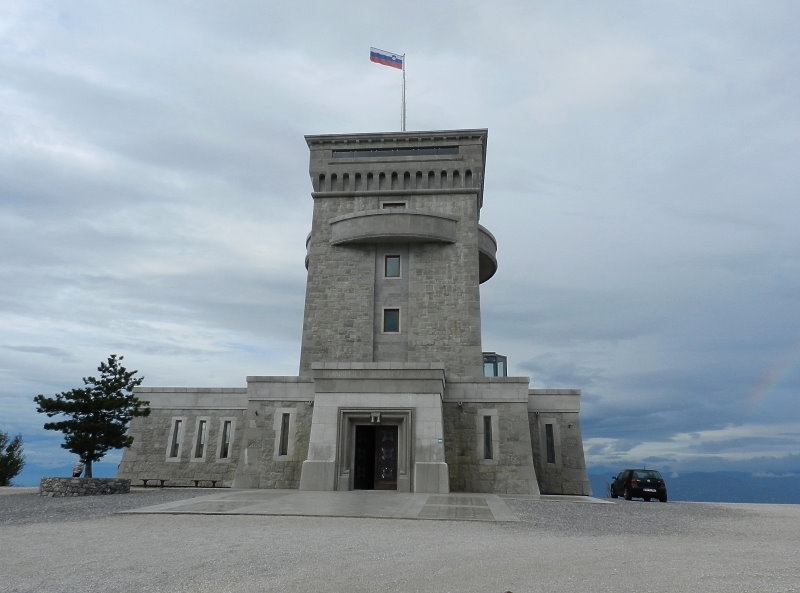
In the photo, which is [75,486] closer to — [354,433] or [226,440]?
[226,440]

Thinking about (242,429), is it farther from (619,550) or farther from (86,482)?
(619,550)

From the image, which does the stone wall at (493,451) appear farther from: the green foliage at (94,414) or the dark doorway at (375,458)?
the green foliage at (94,414)

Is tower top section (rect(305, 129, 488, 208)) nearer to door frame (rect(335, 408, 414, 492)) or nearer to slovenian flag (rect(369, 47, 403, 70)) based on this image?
slovenian flag (rect(369, 47, 403, 70))

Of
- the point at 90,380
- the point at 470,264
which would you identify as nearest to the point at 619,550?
the point at 90,380

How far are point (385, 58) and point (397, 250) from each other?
1462cm

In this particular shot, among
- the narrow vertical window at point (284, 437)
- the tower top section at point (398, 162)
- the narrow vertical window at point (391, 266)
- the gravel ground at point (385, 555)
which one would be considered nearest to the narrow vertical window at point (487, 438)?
the narrow vertical window at point (284, 437)

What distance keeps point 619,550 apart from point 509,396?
59.9 ft

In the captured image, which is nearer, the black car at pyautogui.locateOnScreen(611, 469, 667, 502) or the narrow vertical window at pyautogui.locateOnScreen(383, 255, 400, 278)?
the black car at pyautogui.locateOnScreen(611, 469, 667, 502)

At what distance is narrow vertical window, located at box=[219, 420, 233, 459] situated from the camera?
31.1m

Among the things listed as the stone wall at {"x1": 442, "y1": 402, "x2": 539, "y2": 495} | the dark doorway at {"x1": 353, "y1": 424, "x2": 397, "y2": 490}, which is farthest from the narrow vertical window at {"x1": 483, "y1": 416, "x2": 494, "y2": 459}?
the dark doorway at {"x1": 353, "y1": 424, "x2": 397, "y2": 490}

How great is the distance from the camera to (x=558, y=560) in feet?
Result: 29.6

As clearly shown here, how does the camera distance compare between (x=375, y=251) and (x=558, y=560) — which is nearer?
(x=558, y=560)

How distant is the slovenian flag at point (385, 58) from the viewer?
38812mm

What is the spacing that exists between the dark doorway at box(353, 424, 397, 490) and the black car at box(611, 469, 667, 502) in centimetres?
1107
